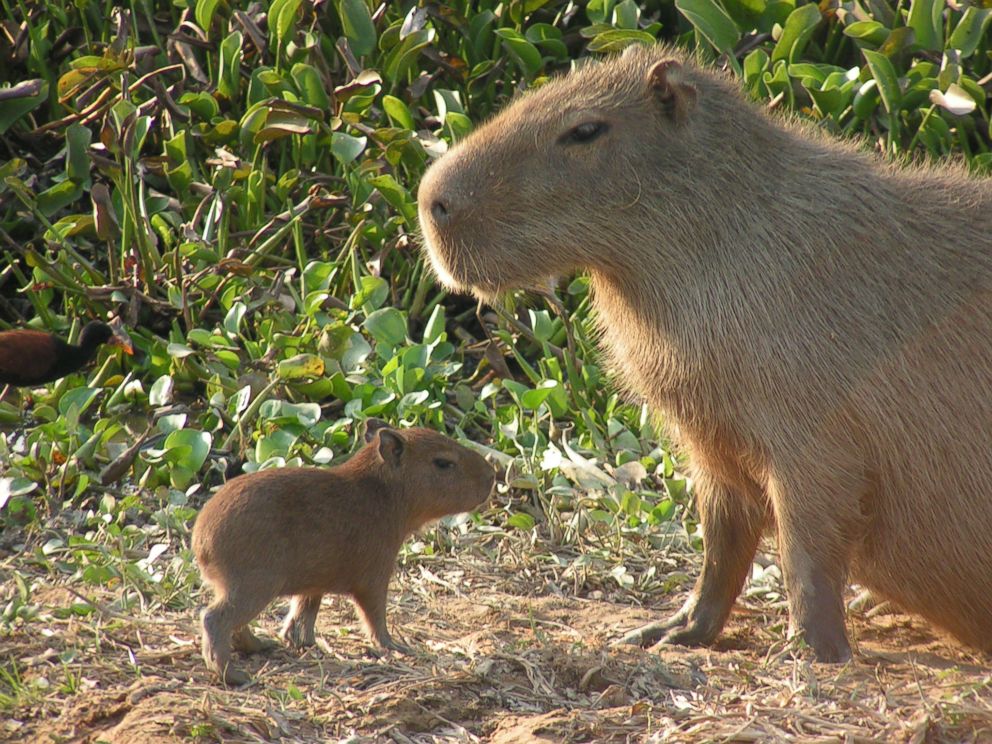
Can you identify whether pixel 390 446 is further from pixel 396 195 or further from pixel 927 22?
pixel 927 22

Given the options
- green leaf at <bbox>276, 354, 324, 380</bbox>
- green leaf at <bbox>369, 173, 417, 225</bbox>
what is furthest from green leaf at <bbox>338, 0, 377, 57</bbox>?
green leaf at <bbox>276, 354, 324, 380</bbox>

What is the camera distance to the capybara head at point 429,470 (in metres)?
3.95

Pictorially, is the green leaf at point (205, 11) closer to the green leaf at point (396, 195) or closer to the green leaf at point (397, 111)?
the green leaf at point (397, 111)

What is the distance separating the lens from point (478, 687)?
3426mm

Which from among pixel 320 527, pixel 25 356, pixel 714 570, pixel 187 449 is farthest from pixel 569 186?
pixel 25 356

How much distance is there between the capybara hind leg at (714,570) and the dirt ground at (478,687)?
108 mm

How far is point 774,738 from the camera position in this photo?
3092 mm

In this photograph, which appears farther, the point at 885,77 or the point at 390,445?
the point at 885,77

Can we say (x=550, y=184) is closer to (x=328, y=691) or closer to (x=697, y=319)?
(x=697, y=319)

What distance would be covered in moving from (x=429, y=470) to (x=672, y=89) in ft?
3.98

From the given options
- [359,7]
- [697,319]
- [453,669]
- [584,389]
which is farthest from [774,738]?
[359,7]

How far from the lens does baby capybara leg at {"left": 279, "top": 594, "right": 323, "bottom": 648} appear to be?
3.78 metres

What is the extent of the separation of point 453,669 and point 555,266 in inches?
41.4

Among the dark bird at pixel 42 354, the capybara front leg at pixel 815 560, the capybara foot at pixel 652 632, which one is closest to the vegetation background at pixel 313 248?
the dark bird at pixel 42 354
